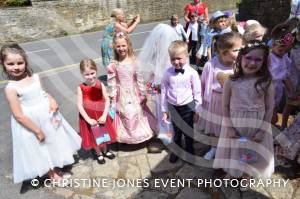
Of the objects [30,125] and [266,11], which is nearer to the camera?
[30,125]

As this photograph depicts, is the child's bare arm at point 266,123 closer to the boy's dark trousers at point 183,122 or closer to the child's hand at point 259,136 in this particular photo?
the child's hand at point 259,136

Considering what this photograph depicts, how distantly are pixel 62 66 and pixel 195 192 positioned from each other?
22.8 ft

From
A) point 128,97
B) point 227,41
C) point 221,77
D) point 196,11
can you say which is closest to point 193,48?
point 196,11

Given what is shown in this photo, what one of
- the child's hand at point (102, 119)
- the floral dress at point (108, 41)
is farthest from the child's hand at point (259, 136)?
the floral dress at point (108, 41)

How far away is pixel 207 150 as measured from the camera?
14.3 feet

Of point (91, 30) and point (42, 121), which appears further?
point (91, 30)

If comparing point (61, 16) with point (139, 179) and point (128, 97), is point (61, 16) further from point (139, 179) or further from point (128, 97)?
point (139, 179)

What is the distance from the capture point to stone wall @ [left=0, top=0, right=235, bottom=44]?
15.0 m

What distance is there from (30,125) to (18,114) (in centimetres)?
18

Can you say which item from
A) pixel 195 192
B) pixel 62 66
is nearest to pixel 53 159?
pixel 195 192

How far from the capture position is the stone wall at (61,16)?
1499 centimetres

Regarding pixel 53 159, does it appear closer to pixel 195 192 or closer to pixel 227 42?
pixel 195 192

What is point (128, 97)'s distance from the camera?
173 inches

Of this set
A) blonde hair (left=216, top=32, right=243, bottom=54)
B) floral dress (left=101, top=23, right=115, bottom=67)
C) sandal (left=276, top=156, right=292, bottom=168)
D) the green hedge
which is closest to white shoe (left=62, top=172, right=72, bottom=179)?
blonde hair (left=216, top=32, right=243, bottom=54)
